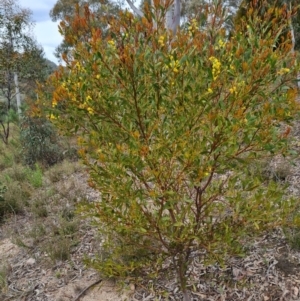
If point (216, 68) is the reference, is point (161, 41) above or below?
above

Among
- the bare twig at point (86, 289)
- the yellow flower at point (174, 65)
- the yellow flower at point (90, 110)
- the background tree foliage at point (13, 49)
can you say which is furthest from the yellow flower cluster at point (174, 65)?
the background tree foliage at point (13, 49)

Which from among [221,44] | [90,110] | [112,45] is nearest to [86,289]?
[90,110]

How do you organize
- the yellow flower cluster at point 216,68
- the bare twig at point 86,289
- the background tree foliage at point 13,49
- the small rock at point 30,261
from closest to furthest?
the yellow flower cluster at point 216,68 < the bare twig at point 86,289 < the small rock at point 30,261 < the background tree foliage at point 13,49

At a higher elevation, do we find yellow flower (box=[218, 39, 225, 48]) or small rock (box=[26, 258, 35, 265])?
yellow flower (box=[218, 39, 225, 48])

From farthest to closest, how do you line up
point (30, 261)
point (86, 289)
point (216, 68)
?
point (30, 261), point (86, 289), point (216, 68)

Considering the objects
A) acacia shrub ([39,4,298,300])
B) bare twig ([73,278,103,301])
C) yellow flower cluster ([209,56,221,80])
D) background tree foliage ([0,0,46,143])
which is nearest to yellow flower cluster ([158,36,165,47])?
acacia shrub ([39,4,298,300])

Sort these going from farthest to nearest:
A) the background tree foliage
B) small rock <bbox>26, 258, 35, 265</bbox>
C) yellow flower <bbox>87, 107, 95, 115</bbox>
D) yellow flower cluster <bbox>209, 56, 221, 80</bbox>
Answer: the background tree foliage < small rock <bbox>26, 258, 35, 265</bbox> < yellow flower <bbox>87, 107, 95, 115</bbox> < yellow flower cluster <bbox>209, 56, 221, 80</bbox>

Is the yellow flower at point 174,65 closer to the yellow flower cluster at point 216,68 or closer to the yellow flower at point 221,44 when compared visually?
the yellow flower cluster at point 216,68

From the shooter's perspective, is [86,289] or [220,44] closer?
[220,44]

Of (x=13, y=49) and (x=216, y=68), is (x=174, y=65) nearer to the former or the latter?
(x=216, y=68)

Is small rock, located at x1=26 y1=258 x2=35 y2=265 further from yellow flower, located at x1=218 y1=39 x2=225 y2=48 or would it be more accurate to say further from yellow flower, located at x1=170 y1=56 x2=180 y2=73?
yellow flower, located at x1=218 y1=39 x2=225 y2=48

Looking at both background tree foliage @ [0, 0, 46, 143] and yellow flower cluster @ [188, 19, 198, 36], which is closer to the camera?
yellow flower cluster @ [188, 19, 198, 36]

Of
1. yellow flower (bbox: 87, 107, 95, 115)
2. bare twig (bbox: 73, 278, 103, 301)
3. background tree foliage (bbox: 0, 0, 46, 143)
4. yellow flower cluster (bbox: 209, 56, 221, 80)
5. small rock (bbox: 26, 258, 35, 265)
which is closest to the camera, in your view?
yellow flower cluster (bbox: 209, 56, 221, 80)

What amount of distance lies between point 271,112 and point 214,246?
78 centimetres
